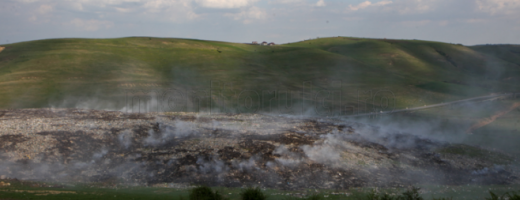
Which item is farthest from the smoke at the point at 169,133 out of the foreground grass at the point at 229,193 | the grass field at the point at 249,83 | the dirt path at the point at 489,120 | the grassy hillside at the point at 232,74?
the dirt path at the point at 489,120

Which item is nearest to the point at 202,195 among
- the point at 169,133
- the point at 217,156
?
the point at 217,156

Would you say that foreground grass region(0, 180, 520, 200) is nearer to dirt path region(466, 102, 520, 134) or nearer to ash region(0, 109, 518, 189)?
ash region(0, 109, 518, 189)

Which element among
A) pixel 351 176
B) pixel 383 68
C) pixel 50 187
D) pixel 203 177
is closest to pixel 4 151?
pixel 50 187

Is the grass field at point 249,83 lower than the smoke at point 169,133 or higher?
higher

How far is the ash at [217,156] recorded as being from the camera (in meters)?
20.1

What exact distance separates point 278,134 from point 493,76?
80.3 metres

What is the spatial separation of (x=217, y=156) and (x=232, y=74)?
44.8m

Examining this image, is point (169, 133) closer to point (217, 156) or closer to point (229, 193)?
point (217, 156)

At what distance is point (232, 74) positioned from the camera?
66500mm

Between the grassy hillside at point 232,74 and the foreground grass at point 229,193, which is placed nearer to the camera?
the foreground grass at point 229,193

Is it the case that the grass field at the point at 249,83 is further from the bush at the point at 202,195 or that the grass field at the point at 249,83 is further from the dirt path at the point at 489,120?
the bush at the point at 202,195

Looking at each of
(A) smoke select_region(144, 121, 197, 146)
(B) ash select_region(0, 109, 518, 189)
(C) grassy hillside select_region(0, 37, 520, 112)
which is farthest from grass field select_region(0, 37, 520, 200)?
(A) smoke select_region(144, 121, 197, 146)

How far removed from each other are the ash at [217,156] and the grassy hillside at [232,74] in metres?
18.4

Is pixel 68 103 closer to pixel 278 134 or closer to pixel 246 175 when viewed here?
pixel 278 134
